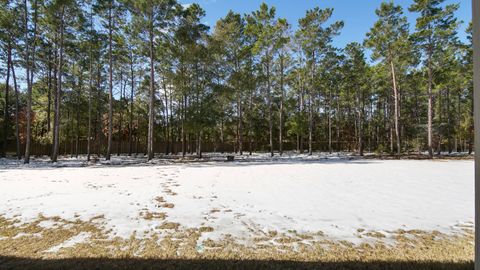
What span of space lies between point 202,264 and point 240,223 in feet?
5.54

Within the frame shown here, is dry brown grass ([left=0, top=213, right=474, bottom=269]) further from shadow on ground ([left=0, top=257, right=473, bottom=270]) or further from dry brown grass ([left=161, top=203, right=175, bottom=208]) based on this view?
dry brown grass ([left=161, top=203, right=175, bottom=208])

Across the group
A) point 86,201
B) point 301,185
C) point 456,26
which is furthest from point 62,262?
point 456,26

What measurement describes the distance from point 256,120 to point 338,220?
106 ft

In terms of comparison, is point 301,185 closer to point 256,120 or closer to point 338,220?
point 338,220

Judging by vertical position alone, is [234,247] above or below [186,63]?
below

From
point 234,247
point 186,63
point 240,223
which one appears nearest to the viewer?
point 234,247

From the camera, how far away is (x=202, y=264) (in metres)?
3.10

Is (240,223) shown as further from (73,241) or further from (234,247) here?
(73,241)

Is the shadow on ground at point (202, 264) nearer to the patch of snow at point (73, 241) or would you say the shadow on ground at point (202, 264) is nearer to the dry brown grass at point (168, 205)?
the patch of snow at point (73, 241)

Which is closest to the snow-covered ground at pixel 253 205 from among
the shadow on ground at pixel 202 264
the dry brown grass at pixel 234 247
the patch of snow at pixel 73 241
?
the dry brown grass at pixel 234 247

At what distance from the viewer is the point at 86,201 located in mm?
6195

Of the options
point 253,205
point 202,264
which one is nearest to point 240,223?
point 253,205

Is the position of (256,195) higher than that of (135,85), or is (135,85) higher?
(135,85)

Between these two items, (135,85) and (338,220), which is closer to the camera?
(338,220)
